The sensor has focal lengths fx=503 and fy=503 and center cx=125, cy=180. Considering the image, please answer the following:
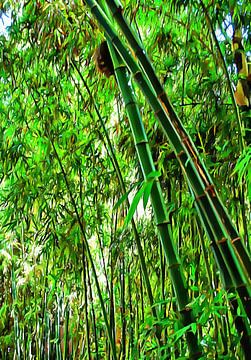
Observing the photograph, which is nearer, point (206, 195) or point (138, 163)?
point (206, 195)

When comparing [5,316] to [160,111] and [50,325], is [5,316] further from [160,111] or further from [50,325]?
[160,111]

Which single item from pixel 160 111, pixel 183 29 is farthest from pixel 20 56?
pixel 160 111

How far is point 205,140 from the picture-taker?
2000 mm

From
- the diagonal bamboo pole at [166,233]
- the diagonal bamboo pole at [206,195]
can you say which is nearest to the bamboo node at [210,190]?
the diagonal bamboo pole at [206,195]

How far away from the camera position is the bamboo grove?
1.15 m

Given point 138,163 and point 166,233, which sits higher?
point 138,163

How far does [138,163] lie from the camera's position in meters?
2.09

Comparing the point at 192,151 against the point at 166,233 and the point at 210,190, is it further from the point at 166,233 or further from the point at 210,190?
the point at 166,233

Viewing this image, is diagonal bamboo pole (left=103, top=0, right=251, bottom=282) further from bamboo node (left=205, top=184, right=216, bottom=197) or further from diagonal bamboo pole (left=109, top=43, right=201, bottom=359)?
diagonal bamboo pole (left=109, top=43, right=201, bottom=359)

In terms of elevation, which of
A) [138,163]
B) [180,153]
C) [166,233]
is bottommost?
[166,233]

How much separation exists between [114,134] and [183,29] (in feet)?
2.19

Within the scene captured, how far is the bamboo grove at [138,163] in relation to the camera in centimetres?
115

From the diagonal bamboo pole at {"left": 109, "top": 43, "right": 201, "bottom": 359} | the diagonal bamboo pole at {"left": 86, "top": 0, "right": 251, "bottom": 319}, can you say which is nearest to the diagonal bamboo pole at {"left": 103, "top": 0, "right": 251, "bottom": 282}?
the diagonal bamboo pole at {"left": 86, "top": 0, "right": 251, "bottom": 319}

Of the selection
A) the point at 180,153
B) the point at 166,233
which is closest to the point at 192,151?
the point at 180,153
